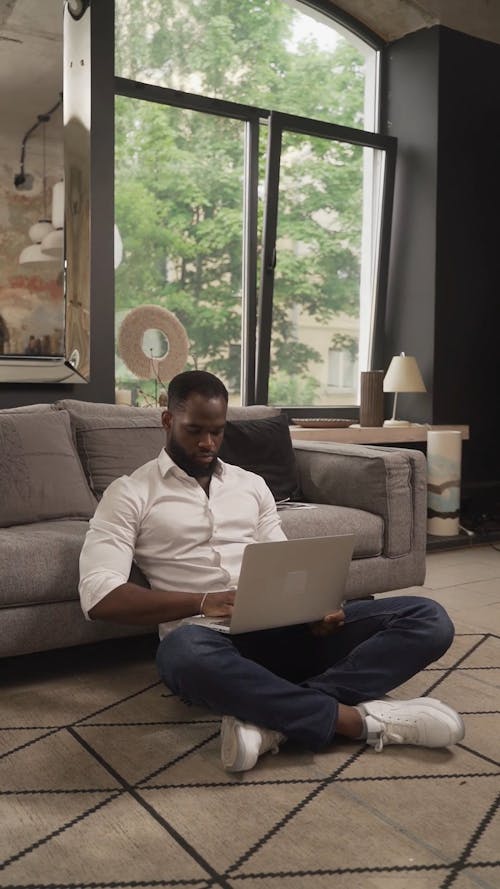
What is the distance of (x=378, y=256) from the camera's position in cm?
538

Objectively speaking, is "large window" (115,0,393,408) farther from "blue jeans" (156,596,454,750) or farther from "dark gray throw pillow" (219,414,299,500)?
"blue jeans" (156,596,454,750)

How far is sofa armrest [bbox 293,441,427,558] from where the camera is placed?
3262mm

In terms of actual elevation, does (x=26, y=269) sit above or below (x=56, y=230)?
below

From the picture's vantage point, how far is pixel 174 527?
7.35 ft

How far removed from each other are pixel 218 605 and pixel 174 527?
29 centimetres

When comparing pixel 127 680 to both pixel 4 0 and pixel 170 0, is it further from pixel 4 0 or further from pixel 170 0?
pixel 170 0

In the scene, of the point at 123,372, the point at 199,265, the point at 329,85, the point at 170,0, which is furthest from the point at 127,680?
the point at 329,85

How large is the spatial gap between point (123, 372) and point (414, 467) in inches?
65.2

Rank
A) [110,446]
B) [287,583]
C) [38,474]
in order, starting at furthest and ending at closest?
[110,446], [38,474], [287,583]

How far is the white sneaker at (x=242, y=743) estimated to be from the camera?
1855 mm

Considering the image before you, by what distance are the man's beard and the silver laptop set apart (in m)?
0.36

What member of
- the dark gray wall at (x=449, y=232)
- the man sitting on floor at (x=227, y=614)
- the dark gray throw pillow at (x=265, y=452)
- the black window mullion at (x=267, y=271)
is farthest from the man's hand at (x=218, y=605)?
the dark gray wall at (x=449, y=232)

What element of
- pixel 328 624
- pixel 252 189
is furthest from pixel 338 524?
pixel 252 189

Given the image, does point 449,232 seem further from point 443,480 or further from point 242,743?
point 242,743
